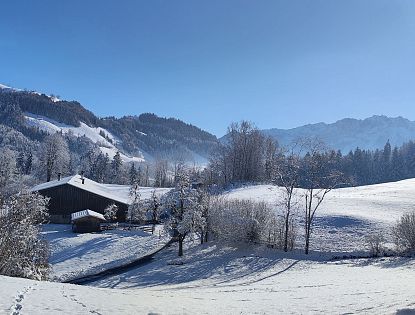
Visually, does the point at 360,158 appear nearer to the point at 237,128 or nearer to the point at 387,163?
the point at 387,163

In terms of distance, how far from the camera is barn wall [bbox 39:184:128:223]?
71875 mm

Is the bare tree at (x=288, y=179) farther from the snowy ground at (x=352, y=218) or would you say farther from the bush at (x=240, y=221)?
the bush at (x=240, y=221)

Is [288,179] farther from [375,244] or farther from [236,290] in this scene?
[236,290]

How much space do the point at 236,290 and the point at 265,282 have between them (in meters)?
5.75

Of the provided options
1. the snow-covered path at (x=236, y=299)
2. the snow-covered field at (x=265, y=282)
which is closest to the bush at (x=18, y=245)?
the snow-covered field at (x=265, y=282)

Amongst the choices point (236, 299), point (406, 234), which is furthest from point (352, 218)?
point (236, 299)

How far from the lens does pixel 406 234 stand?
45938 mm

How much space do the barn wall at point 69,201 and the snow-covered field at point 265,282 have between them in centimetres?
1870

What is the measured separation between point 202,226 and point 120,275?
38.1ft

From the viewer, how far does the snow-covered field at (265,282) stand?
1742 cm

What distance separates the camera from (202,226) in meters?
49.3

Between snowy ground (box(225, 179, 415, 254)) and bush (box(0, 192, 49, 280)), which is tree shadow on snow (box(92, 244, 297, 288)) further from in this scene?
bush (box(0, 192, 49, 280))

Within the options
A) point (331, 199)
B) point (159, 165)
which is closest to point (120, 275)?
point (331, 199)

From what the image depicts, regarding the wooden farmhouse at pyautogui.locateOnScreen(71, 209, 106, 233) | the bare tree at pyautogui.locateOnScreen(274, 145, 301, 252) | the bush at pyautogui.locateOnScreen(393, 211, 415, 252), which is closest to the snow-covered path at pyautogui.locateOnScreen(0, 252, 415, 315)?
the bush at pyautogui.locateOnScreen(393, 211, 415, 252)
